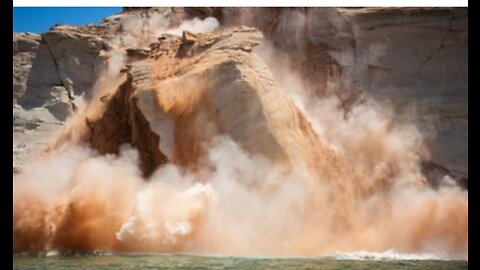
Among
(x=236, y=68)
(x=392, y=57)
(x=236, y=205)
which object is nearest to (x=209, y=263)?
(x=236, y=205)

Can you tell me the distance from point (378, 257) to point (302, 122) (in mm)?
3164

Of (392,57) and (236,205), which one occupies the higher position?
(392,57)

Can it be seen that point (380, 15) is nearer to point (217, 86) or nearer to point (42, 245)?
point (217, 86)

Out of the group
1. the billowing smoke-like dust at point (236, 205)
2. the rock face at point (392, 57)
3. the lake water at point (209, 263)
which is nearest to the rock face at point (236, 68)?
the rock face at point (392, 57)

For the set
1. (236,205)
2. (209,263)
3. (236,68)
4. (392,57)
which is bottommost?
(209,263)

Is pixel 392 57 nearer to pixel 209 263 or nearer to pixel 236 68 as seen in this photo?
pixel 236 68

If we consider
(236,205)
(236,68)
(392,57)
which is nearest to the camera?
(236,205)

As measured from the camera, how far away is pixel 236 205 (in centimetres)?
1258

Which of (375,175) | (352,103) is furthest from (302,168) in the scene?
(352,103)

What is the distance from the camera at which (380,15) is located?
16219 millimetres

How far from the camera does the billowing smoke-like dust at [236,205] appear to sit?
40.7ft

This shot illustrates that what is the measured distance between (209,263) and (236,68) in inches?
169

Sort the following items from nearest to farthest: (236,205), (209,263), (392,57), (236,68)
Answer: (209,263), (236,205), (236,68), (392,57)

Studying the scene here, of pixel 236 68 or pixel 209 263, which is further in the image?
pixel 236 68
